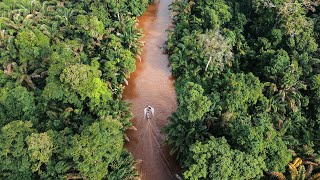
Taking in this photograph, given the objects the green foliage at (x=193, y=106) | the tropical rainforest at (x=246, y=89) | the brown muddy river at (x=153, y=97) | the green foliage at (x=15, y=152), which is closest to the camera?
the green foliage at (x=15, y=152)

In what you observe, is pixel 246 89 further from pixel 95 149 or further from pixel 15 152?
pixel 15 152

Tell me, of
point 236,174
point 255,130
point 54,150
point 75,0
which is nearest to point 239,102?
point 255,130

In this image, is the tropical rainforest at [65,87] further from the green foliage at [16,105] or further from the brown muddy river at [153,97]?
the brown muddy river at [153,97]

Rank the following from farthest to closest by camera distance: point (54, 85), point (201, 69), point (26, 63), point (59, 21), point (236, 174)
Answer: point (59, 21) < point (201, 69) < point (26, 63) < point (54, 85) < point (236, 174)

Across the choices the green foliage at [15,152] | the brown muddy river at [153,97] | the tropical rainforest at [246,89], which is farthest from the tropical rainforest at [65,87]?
the tropical rainforest at [246,89]

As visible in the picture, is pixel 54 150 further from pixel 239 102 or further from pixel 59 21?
pixel 59 21

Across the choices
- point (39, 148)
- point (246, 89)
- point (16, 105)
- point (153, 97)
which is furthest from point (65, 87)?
point (246, 89)
